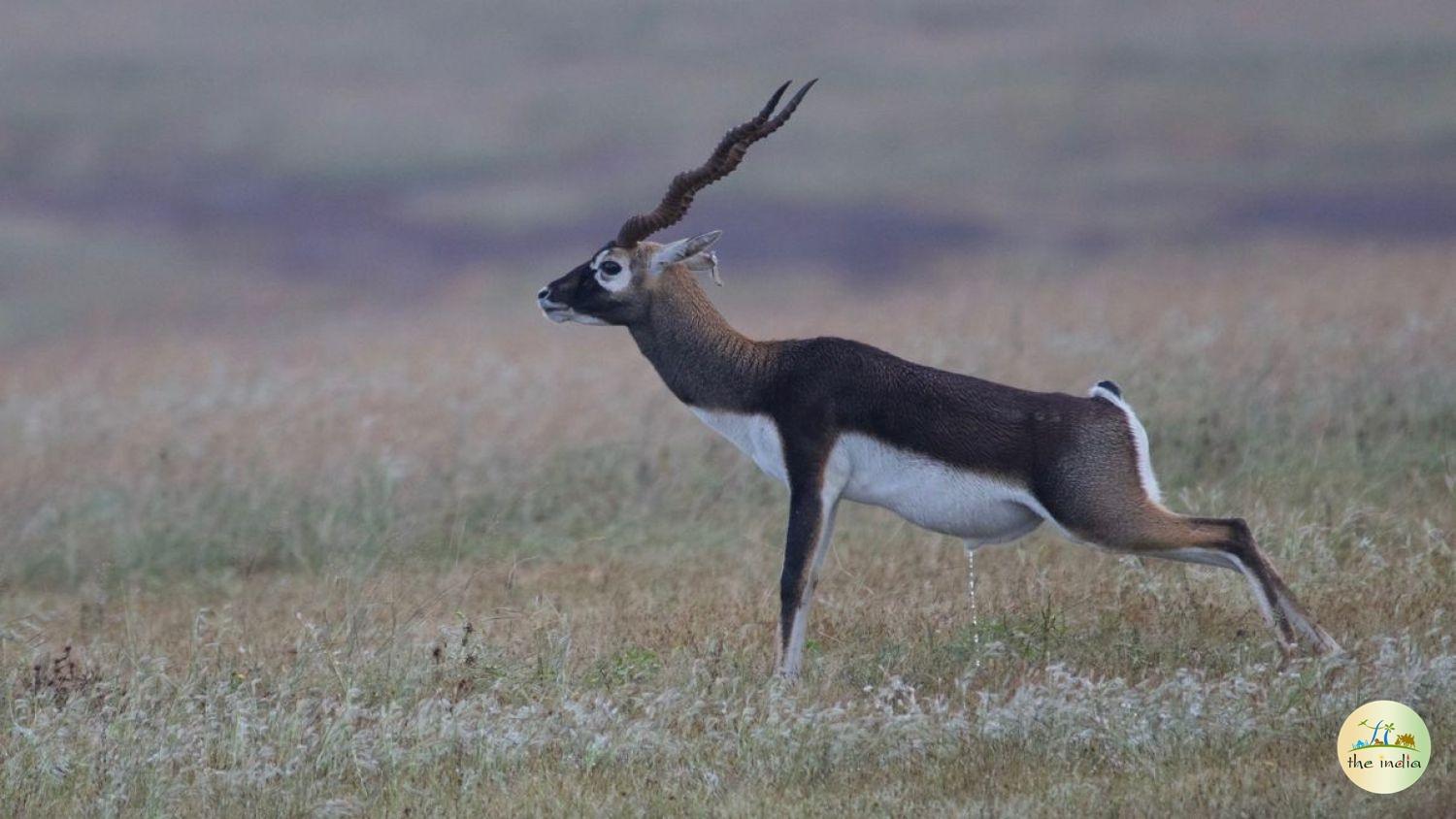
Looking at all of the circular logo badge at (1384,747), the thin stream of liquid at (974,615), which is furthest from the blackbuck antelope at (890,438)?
the circular logo badge at (1384,747)

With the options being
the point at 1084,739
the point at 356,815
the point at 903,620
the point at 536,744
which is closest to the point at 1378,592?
the point at 903,620

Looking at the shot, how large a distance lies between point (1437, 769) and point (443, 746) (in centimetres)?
464

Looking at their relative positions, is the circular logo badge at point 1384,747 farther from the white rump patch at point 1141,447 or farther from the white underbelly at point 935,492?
the white underbelly at point 935,492

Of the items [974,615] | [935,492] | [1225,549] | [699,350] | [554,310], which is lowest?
[974,615]

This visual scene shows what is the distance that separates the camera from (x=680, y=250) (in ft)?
36.7

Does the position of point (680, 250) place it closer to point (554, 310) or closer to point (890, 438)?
point (554, 310)

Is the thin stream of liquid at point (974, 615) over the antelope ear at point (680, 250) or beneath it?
beneath

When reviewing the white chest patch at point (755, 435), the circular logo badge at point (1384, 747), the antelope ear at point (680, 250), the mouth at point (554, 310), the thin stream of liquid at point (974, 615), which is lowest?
the circular logo badge at point (1384, 747)

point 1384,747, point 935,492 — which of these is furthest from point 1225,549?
point 1384,747

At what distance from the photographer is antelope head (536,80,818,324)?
36.3 ft

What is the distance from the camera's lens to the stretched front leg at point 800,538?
34.3 feet

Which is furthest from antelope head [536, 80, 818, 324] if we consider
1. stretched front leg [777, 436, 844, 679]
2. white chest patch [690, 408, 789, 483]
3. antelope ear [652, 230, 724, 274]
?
stretched front leg [777, 436, 844, 679]

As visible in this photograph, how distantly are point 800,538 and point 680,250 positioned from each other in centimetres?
196

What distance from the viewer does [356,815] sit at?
27.9 ft
